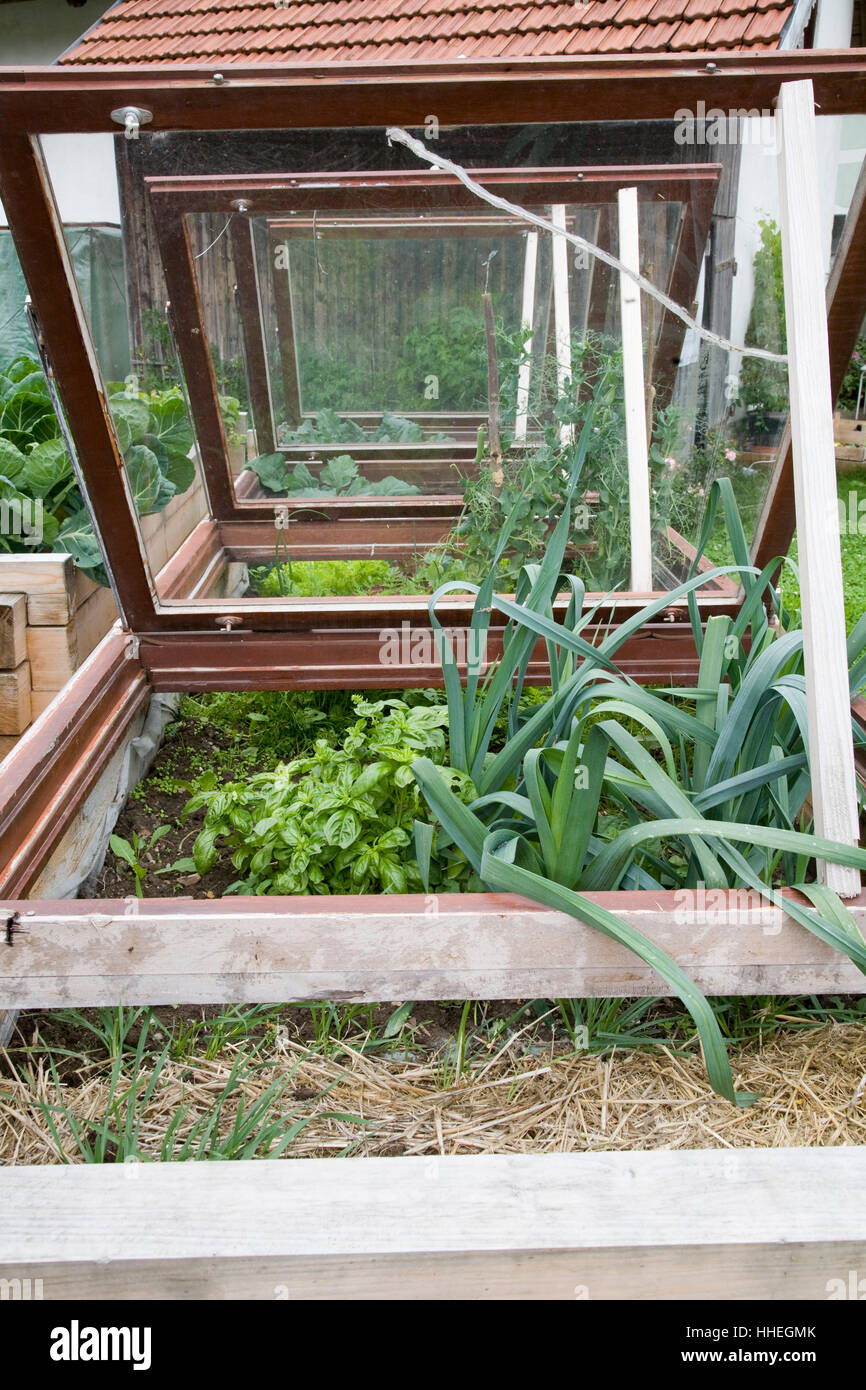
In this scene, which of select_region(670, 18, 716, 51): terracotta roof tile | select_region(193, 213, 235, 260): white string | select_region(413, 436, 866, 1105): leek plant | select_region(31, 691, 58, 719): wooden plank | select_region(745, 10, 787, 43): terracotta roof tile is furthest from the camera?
select_region(670, 18, 716, 51): terracotta roof tile

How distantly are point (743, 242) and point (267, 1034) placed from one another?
1.78 meters

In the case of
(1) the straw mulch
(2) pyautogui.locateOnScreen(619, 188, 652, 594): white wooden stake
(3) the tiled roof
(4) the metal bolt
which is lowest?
(1) the straw mulch

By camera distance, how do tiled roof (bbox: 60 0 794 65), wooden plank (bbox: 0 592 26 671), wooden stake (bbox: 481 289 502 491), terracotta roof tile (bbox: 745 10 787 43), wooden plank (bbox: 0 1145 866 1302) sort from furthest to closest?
tiled roof (bbox: 60 0 794 65), terracotta roof tile (bbox: 745 10 787 43), wooden plank (bbox: 0 592 26 671), wooden stake (bbox: 481 289 502 491), wooden plank (bbox: 0 1145 866 1302)

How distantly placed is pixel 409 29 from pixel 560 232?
4.87 meters

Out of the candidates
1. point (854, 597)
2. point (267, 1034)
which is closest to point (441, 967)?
point (267, 1034)

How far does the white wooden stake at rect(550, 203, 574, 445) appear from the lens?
2.21m

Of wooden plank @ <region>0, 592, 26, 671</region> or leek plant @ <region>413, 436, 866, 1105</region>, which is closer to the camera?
leek plant @ <region>413, 436, 866, 1105</region>

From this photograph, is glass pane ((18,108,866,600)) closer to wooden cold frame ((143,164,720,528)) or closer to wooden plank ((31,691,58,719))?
wooden cold frame ((143,164,720,528))

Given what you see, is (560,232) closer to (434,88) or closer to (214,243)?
(434,88)

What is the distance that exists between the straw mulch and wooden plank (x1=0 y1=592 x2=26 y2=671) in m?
1.39

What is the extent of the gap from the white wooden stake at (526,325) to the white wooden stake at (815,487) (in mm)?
804

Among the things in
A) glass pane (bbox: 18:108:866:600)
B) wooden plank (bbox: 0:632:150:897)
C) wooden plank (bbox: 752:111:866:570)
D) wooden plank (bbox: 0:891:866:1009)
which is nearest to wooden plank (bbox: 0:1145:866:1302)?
wooden plank (bbox: 0:891:866:1009)

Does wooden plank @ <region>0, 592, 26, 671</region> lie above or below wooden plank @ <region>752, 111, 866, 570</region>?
below

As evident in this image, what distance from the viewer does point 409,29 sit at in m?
5.82
